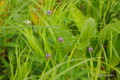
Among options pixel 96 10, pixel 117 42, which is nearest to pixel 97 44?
pixel 117 42

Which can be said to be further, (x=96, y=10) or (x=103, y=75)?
(x=96, y=10)

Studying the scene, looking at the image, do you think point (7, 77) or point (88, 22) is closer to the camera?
point (7, 77)

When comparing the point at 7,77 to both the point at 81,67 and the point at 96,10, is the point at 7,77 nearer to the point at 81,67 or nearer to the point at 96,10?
the point at 81,67

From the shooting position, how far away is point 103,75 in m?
0.81

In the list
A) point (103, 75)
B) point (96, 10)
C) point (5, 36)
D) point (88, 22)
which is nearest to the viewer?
point (103, 75)

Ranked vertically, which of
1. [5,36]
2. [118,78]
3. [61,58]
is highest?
[5,36]

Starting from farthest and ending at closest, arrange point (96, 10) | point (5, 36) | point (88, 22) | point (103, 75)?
point (96, 10) < point (88, 22) < point (5, 36) < point (103, 75)

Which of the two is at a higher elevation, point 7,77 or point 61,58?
point 61,58

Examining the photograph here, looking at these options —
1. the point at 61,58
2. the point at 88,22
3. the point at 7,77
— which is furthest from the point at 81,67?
the point at 7,77

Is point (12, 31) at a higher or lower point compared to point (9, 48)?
higher

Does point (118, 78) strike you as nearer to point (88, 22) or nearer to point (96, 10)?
point (88, 22)

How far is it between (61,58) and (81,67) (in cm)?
14

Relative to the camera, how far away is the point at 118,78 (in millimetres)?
861

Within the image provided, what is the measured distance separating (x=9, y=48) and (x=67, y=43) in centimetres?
43
